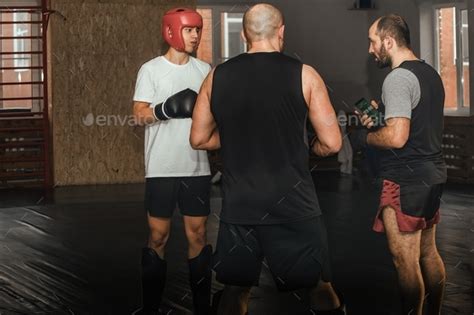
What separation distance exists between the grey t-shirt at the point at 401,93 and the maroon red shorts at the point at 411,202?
325mm

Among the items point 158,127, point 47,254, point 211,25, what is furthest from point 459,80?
point 158,127

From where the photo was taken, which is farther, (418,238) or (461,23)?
(461,23)

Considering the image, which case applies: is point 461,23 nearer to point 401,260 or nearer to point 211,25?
point 211,25

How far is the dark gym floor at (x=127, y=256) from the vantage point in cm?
488

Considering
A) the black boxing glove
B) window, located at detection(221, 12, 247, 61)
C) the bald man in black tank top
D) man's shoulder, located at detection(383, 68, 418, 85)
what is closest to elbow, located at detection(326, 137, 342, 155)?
the bald man in black tank top

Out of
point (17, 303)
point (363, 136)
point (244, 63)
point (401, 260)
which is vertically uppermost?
point (244, 63)

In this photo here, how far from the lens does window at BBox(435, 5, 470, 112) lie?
1164 centimetres

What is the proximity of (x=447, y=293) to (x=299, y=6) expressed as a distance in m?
7.98

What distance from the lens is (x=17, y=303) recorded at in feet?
16.1

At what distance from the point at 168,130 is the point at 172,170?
0.18 metres

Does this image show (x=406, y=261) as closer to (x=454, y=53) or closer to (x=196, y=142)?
(x=196, y=142)

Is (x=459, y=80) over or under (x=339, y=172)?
over

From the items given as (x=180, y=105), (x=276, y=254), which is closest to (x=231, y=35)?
(x=180, y=105)

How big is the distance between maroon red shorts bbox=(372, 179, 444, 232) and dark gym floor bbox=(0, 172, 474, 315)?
802 millimetres
